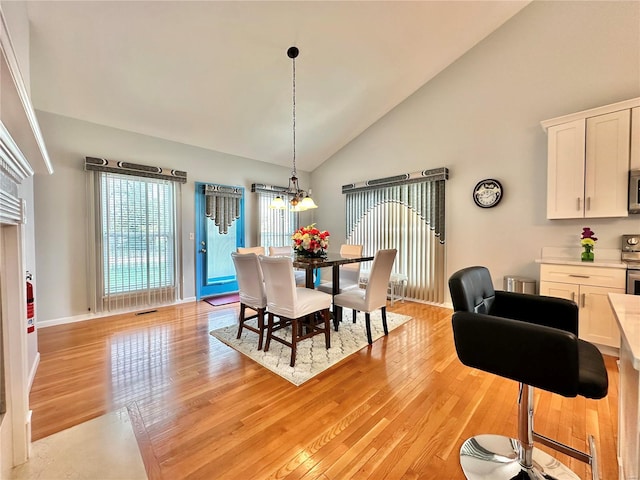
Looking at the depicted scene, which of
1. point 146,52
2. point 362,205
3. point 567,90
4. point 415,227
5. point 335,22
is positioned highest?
point 335,22

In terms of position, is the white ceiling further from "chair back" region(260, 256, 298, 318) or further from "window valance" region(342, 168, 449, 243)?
"chair back" region(260, 256, 298, 318)

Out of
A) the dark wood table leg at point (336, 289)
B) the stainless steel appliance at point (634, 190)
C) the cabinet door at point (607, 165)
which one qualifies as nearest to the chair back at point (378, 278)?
the dark wood table leg at point (336, 289)

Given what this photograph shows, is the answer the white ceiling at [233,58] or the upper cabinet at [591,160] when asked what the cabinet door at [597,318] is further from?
the white ceiling at [233,58]

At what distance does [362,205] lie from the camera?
5.26m

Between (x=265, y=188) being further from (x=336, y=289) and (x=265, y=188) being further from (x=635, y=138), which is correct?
(x=635, y=138)

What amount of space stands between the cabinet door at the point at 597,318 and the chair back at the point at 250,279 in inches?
122

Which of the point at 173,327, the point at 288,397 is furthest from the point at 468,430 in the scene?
the point at 173,327

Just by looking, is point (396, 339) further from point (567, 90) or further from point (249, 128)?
point (249, 128)

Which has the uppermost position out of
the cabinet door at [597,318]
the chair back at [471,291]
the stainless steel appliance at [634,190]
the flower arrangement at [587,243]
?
the stainless steel appliance at [634,190]

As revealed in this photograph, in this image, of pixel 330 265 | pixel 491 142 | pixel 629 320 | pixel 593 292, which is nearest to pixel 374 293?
pixel 330 265

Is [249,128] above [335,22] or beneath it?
beneath

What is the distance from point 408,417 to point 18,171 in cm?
262

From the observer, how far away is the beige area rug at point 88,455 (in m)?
1.31

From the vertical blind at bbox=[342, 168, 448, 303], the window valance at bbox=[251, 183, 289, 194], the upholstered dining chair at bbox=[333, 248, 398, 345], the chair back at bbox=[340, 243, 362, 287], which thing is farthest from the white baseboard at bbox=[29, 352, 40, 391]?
the vertical blind at bbox=[342, 168, 448, 303]
